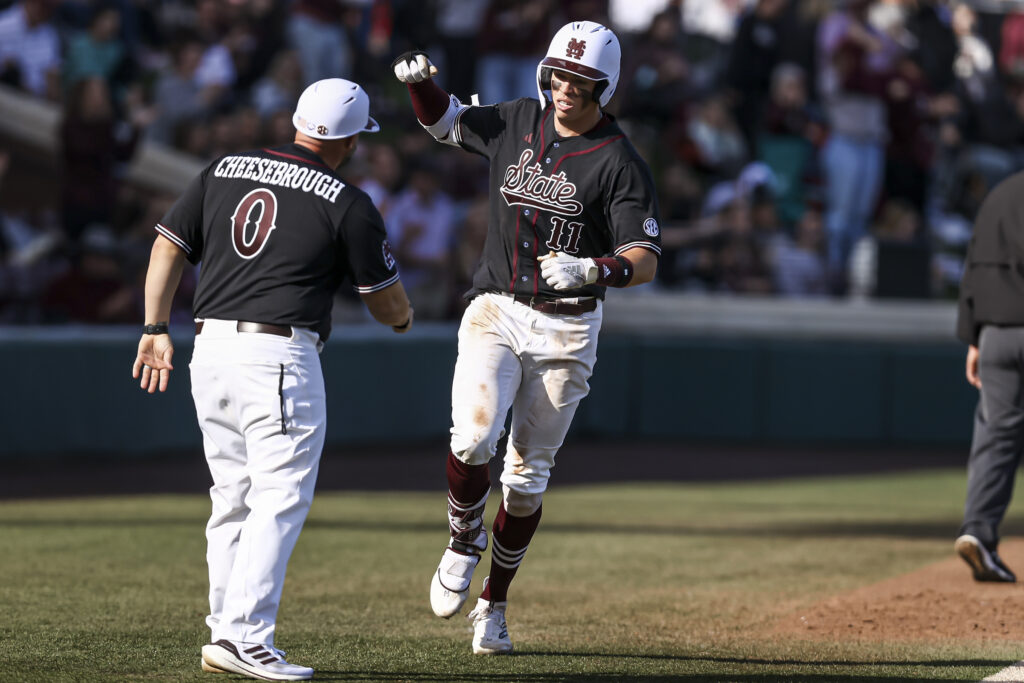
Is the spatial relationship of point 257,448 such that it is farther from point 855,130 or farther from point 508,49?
point 855,130

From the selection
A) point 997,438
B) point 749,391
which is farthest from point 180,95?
point 997,438

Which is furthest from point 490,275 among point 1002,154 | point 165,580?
point 1002,154

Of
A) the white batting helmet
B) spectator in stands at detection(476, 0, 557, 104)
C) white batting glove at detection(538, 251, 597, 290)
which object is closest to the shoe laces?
white batting glove at detection(538, 251, 597, 290)

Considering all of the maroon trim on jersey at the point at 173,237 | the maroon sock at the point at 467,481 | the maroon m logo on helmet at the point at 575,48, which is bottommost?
the maroon sock at the point at 467,481

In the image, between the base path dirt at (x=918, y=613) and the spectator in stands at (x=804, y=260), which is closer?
the base path dirt at (x=918, y=613)

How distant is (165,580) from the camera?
661cm

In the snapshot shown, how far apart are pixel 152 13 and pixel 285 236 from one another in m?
9.26

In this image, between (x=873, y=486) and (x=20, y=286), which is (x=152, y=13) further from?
(x=873, y=486)

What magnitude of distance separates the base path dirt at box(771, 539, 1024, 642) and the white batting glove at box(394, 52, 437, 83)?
275 cm

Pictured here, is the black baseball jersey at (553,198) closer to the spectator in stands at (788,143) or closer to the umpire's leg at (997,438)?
the umpire's leg at (997,438)

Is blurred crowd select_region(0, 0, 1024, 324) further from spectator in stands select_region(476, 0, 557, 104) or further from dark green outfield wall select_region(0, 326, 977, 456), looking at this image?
dark green outfield wall select_region(0, 326, 977, 456)

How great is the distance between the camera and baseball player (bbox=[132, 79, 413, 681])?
174 inches

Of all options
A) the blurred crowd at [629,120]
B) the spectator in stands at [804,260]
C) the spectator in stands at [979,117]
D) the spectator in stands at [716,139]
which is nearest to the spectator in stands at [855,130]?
the blurred crowd at [629,120]

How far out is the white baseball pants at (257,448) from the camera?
14.4 ft
